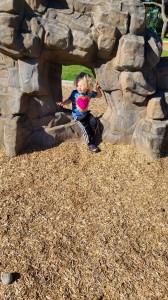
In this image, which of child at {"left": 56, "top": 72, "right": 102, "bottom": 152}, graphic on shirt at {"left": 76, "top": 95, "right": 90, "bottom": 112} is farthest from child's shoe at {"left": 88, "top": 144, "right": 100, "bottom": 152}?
graphic on shirt at {"left": 76, "top": 95, "right": 90, "bottom": 112}

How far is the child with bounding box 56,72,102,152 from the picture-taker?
4070mm

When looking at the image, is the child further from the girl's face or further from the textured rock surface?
the textured rock surface

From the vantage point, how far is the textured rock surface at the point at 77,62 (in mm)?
3492

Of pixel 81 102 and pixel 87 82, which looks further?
pixel 81 102

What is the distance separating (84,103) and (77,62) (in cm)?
54

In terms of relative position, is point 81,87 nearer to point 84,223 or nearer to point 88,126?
point 88,126

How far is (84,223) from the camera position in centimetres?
308

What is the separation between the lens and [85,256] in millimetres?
2719

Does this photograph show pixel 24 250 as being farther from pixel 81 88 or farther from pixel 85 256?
pixel 81 88

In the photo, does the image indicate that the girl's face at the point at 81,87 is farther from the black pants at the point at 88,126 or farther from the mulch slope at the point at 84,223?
the mulch slope at the point at 84,223

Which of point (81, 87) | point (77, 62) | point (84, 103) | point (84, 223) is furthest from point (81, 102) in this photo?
point (84, 223)

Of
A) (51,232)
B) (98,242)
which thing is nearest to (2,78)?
(51,232)

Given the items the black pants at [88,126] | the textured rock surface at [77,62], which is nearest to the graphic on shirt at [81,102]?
the black pants at [88,126]

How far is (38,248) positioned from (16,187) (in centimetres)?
94
